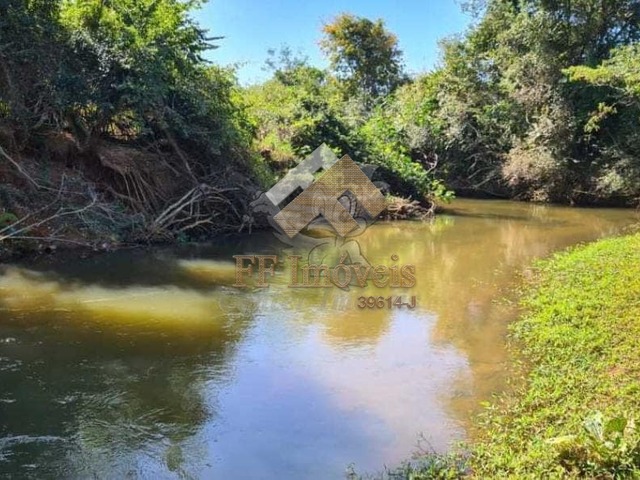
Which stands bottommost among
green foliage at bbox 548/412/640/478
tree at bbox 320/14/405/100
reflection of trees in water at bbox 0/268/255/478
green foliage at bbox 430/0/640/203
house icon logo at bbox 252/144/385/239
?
reflection of trees in water at bbox 0/268/255/478

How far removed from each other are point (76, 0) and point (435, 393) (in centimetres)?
968

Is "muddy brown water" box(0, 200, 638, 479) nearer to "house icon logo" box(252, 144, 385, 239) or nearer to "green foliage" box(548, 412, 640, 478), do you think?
"green foliage" box(548, 412, 640, 478)

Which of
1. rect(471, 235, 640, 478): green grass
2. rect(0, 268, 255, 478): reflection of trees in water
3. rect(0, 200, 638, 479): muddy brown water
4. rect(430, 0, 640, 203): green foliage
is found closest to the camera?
rect(471, 235, 640, 478): green grass

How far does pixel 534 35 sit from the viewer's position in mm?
17859

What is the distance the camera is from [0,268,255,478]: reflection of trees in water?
11.6ft

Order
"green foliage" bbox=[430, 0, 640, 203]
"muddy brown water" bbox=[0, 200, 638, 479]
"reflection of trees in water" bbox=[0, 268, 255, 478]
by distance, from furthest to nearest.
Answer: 1. "green foliage" bbox=[430, 0, 640, 203]
2. "muddy brown water" bbox=[0, 200, 638, 479]
3. "reflection of trees in water" bbox=[0, 268, 255, 478]

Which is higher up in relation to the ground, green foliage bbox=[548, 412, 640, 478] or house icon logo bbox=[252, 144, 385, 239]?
house icon logo bbox=[252, 144, 385, 239]

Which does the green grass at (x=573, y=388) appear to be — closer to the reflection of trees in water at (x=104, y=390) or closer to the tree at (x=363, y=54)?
the reflection of trees in water at (x=104, y=390)

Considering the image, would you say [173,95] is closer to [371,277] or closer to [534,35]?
[371,277]

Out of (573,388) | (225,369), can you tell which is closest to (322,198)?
(225,369)

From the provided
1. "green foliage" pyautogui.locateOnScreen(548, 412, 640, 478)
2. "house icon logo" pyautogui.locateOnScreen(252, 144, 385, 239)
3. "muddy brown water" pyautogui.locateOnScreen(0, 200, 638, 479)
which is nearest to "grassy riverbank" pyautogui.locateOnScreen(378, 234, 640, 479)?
"green foliage" pyautogui.locateOnScreen(548, 412, 640, 478)

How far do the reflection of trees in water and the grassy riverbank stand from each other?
1.64 m

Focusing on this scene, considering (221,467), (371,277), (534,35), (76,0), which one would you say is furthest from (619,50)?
(221,467)

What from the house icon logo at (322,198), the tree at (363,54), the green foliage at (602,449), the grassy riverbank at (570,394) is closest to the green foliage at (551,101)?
the house icon logo at (322,198)
